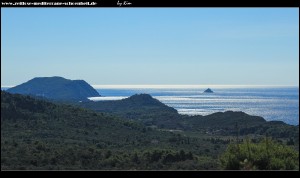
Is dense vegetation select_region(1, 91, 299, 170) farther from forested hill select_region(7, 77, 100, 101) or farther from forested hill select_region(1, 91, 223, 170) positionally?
forested hill select_region(7, 77, 100, 101)

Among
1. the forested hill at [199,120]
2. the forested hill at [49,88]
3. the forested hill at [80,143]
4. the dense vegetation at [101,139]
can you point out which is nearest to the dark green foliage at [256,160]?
the dense vegetation at [101,139]

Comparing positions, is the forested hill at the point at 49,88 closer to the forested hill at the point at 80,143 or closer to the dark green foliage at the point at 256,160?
the forested hill at the point at 80,143

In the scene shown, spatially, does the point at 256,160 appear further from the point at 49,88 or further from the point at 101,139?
the point at 49,88

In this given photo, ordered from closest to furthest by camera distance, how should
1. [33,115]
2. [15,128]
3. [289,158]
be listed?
[289,158]
[15,128]
[33,115]

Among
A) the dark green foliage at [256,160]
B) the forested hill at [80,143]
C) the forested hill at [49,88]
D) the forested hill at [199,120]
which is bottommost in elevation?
the forested hill at [199,120]

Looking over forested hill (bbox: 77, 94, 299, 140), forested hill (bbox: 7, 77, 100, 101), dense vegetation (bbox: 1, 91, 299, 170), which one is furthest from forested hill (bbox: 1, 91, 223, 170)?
forested hill (bbox: 7, 77, 100, 101)

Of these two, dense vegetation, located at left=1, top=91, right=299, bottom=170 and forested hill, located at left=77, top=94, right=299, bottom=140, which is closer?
dense vegetation, located at left=1, top=91, right=299, bottom=170

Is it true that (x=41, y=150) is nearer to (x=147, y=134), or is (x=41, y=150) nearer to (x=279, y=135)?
(x=147, y=134)

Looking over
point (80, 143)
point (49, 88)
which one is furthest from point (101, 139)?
point (49, 88)
